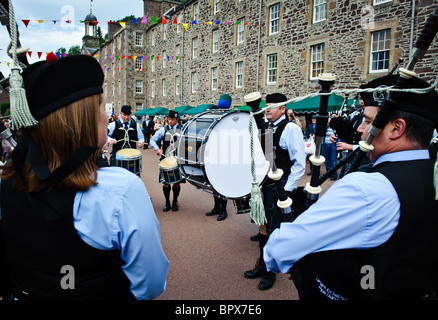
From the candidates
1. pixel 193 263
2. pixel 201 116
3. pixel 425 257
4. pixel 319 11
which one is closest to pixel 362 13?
pixel 319 11

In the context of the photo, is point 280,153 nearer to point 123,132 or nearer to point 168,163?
point 168,163

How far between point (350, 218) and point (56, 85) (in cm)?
126

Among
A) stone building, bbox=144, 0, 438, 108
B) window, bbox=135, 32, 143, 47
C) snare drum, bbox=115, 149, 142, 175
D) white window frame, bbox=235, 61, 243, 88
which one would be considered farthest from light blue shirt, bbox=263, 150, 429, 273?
window, bbox=135, 32, 143, 47

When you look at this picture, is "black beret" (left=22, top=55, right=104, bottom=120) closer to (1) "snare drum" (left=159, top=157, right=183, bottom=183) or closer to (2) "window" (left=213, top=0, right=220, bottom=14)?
(1) "snare drum" (left=159, top=157, right=183, bottom=183)

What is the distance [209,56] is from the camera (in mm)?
20391

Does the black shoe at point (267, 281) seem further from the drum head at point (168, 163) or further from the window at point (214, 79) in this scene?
the window at point (214, 79)

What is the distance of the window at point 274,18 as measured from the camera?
14750 millimetres

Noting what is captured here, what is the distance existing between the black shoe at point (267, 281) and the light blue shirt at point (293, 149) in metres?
1.03

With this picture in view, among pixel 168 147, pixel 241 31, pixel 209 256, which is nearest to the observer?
pixel 209 256

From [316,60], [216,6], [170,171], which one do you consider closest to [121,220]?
[170,171]

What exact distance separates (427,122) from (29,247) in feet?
5.69

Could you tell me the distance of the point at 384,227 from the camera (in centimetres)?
114

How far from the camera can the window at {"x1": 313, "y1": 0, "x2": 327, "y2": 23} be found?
41.4ft
